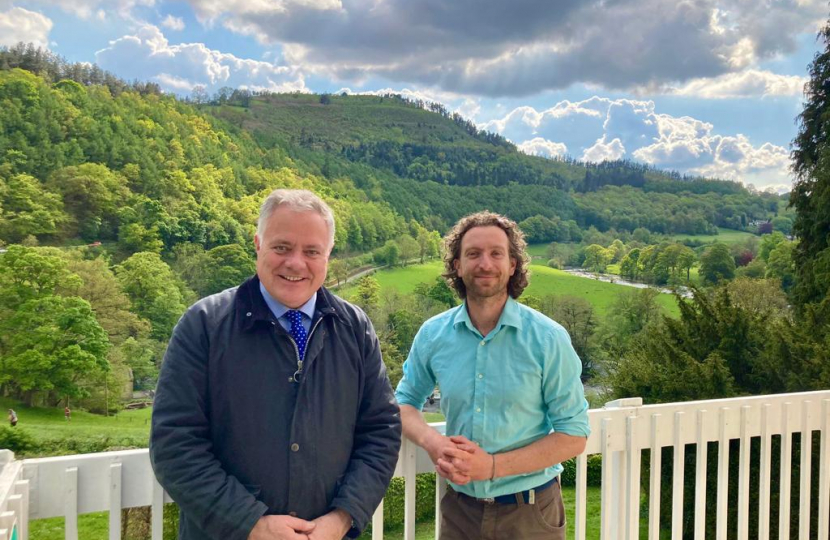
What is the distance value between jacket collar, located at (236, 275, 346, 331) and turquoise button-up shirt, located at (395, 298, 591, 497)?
1.20ft

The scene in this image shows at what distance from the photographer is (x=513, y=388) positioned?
57.0 inches

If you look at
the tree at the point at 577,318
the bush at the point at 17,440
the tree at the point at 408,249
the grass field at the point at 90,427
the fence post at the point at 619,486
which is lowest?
the grass field at the point at 90,427

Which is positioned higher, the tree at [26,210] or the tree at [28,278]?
the tree at [26,210]

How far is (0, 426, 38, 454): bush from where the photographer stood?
20750 millimetres

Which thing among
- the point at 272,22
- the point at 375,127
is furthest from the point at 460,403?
the point at 272,22

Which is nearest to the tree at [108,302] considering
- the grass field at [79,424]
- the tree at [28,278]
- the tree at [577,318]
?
the tree at [28,278]

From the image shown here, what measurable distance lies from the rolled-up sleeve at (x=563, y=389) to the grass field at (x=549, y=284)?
40220 millimetres

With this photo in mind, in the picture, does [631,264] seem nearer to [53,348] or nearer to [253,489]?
[53,348]

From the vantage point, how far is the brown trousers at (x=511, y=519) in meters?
1.45

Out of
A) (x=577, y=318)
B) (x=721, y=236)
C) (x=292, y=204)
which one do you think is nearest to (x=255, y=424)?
(x=292, y=204)

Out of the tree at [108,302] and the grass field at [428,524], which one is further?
the tree at [108,302]

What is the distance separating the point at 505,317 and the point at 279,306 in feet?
1.77

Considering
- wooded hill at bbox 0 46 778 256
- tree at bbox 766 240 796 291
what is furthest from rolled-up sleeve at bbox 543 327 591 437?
wooded hill at bbox 0 46 778 256

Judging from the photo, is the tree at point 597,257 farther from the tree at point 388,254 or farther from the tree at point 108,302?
the tree at point 108,302
